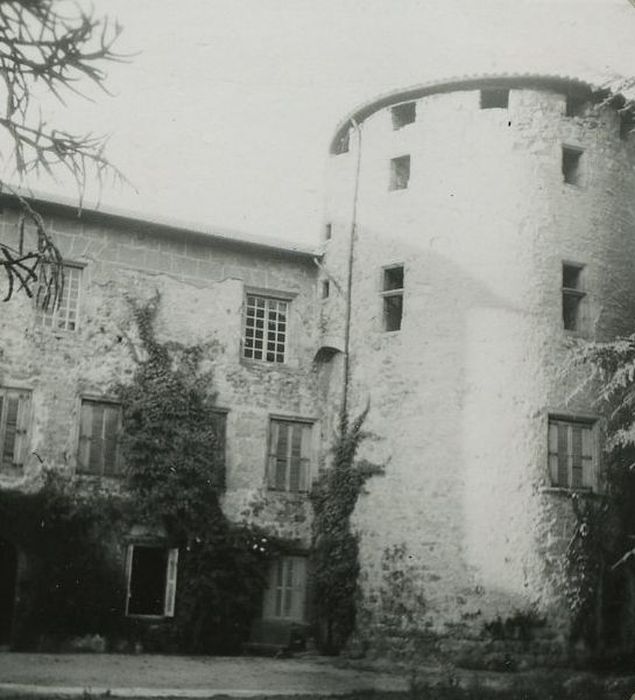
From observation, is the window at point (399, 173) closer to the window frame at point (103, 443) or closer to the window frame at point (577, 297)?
the window frame at point (577, 297)

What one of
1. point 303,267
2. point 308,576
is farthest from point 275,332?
point 308,576

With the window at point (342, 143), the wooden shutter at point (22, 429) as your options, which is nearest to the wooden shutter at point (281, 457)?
the wooden shutter at point (22, 429)

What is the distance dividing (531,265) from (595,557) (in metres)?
4.74

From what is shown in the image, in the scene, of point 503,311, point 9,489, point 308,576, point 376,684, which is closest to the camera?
point 376,684

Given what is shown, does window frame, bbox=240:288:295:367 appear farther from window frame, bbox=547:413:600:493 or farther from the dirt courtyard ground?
the dirt courtyard ground

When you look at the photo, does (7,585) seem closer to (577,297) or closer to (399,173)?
(399,173)

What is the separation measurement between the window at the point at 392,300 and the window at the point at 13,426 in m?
Result: 6.07

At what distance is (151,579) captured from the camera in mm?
16234

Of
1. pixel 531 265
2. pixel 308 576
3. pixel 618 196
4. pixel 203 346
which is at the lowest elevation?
pixel 308 576

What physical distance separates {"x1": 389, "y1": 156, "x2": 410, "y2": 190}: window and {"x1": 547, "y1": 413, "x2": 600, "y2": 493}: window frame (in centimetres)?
474

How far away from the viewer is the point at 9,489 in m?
15.3

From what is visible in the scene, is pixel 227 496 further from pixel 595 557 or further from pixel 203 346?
pixel 595 557

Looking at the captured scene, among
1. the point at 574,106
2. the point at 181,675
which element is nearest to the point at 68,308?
the point at 181,675

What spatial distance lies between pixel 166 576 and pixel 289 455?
9.70ft
